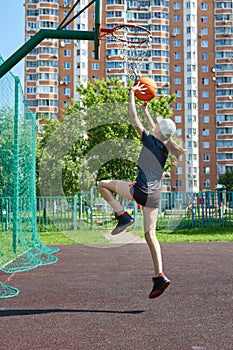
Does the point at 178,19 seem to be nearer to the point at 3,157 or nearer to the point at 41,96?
the point at 41,96

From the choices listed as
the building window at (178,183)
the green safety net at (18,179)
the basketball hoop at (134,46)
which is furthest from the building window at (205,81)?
the basketball hoop at (134,46)

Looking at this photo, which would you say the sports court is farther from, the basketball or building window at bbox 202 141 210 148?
building window at bbox 202 141 210 148

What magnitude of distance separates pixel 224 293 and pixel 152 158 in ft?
6.82

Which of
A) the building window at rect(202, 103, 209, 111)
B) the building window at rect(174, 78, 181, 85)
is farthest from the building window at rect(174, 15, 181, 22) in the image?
the building window at rect(202, 103, 209, 111)

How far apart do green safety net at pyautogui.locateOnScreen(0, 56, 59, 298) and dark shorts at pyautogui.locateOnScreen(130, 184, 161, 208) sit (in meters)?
3.99

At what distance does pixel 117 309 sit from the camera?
5582 mm

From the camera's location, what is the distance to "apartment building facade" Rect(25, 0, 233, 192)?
68375 mm

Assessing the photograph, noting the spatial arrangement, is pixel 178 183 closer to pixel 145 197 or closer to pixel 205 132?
pixel 205 132

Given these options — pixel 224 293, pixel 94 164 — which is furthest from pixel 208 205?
pixel 224 293

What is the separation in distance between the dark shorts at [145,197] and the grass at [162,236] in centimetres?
982

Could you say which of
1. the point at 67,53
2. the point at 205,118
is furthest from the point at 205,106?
the point at 67,53

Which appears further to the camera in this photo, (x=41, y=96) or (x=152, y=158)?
(x=41, y=96)

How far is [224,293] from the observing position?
253 inches

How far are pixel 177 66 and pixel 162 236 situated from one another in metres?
57.3
